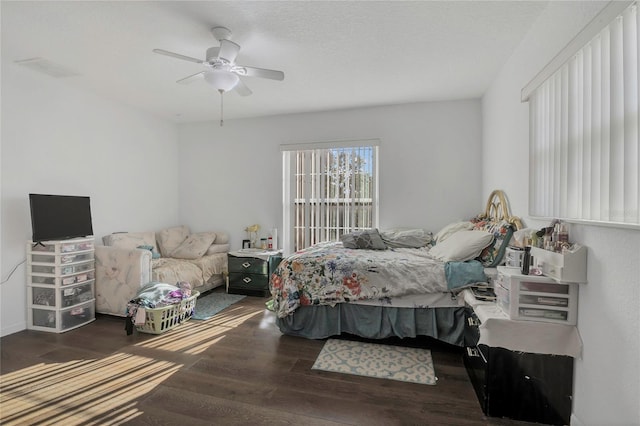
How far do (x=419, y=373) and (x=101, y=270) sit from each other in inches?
136

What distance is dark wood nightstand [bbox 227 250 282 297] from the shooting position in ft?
13.9

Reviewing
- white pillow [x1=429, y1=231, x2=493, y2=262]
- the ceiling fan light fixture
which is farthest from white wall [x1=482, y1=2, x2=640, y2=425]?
the ceiling fan light fixture

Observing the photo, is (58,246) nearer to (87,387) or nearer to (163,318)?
(163,318)

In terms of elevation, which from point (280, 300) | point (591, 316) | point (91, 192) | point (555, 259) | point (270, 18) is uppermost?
point (270, 18)

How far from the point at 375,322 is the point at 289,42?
260 centimetres

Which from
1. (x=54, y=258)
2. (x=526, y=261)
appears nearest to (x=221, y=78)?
(x=54, y=258)

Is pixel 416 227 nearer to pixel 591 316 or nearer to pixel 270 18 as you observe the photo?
pixel 591 316

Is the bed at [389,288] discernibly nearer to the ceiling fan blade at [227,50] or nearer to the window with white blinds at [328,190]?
the window with white blinds at [328,190]

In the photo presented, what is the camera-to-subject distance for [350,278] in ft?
8.93

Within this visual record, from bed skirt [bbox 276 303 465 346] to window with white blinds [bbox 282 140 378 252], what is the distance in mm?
1841

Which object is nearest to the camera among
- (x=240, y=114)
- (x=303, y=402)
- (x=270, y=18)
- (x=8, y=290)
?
(x=303, y=402)

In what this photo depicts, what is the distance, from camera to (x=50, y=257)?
3049 millimetres

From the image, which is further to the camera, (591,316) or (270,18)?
(270,18)

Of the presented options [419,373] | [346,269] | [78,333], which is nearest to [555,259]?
[419,373]
